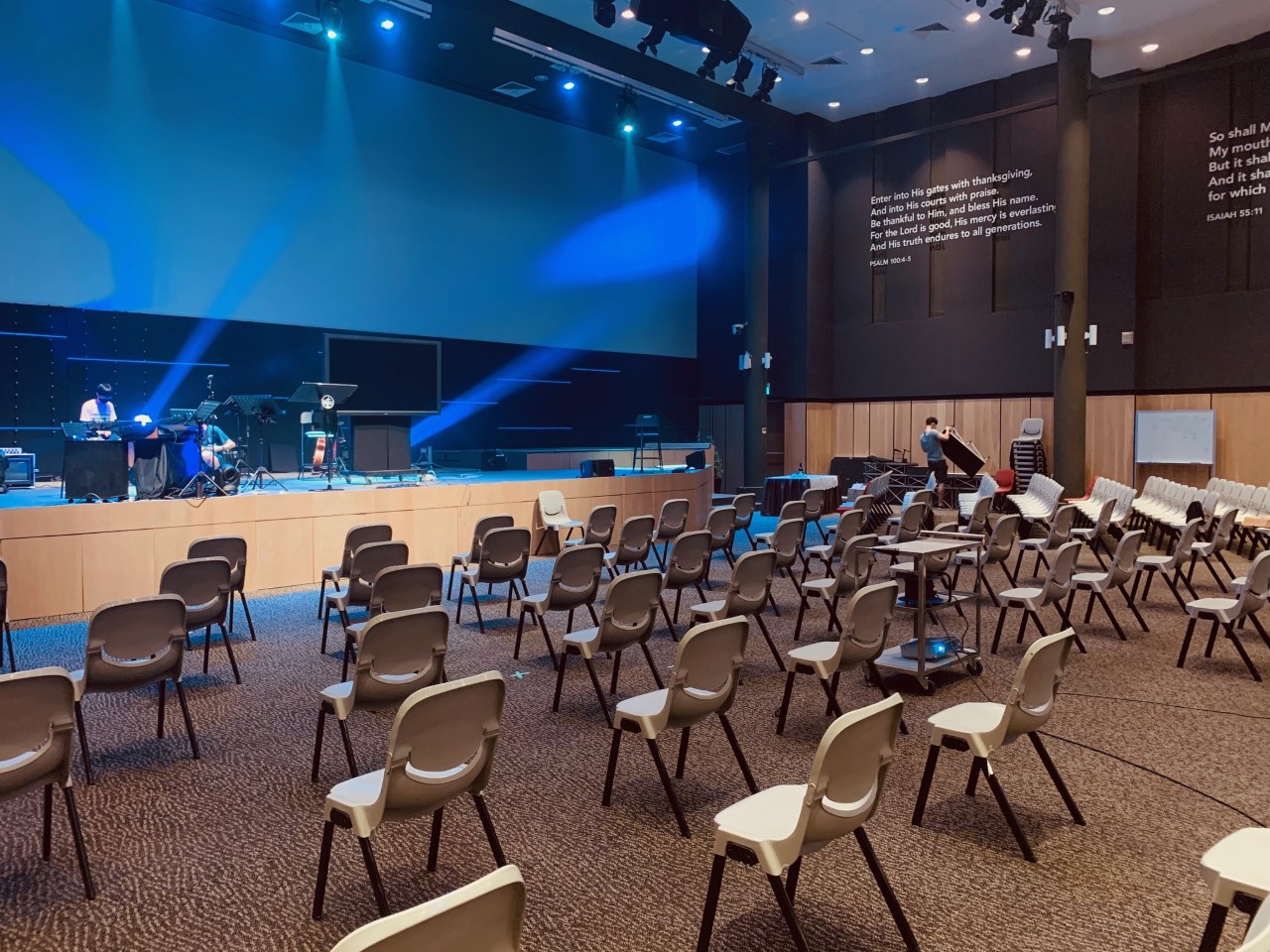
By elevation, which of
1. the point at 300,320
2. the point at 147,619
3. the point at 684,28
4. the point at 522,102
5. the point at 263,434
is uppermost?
the point at 522,102

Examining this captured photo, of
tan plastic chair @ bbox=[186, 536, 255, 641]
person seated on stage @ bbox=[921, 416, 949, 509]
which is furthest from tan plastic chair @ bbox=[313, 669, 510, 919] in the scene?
person seated on stage @ bbox=[921, 416, 949, 509]

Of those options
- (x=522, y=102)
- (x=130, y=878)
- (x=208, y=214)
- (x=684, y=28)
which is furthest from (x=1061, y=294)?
(x=130, y=878)

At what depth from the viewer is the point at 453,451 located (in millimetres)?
15297

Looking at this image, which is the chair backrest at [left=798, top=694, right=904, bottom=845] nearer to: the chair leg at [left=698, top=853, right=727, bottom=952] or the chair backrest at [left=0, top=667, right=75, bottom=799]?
the chair leg at [left=698, top=853, right=727, bottom=952]

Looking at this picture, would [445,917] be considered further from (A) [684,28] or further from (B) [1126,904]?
(A) [684,28]

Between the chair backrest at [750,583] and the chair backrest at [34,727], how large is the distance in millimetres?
3560

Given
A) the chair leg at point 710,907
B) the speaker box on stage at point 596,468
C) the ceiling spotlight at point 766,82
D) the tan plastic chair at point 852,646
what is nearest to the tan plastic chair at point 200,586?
the tan plastic chair at point 852,646

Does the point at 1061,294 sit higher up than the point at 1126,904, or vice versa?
the point at 1061,294

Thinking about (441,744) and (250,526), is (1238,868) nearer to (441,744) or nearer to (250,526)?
(441,744)

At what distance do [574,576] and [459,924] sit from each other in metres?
4.31

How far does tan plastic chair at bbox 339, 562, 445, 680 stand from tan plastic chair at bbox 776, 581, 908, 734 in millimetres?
2184

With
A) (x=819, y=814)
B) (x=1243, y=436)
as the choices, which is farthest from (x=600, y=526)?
(x=1243, y=436)

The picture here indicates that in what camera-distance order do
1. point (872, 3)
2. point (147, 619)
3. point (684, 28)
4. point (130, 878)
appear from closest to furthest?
1. point (130, 878)
2. point (147, 619)
3. point (684, 28)
4. point (872, 3)

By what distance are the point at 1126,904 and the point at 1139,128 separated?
49.3ft
